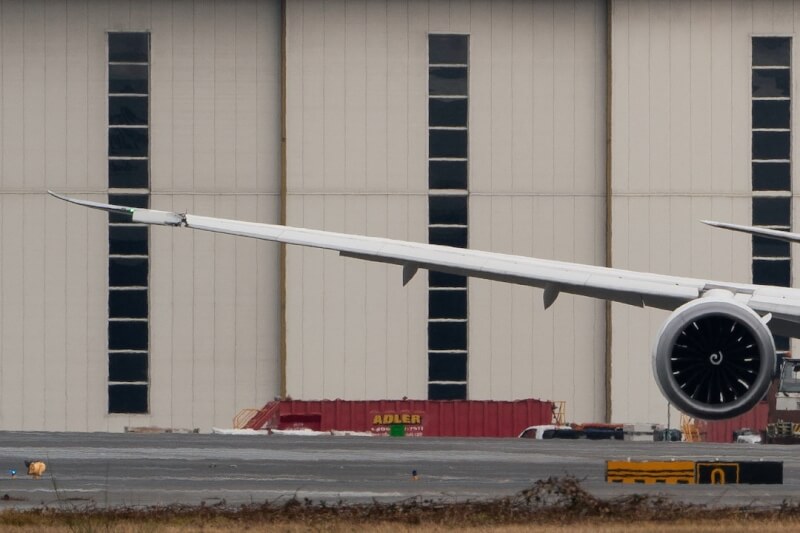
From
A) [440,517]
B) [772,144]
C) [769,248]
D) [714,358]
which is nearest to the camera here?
[714,358]

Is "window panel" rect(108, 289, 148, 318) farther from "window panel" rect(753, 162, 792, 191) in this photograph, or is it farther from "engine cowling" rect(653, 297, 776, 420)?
"engine cowling" rect(653, 297, 776, 420)

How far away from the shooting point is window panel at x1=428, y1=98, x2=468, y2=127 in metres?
56.5

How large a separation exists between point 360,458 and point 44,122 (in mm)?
30497

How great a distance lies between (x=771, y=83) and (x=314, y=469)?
35.8 m

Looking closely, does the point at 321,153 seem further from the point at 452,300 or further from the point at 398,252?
the point at 398,252

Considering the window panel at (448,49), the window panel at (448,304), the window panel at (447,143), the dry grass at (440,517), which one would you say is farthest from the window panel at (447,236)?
the dry grass at (440,517)

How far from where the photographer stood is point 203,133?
184ft

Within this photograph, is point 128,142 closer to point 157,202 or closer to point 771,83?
point 157,202

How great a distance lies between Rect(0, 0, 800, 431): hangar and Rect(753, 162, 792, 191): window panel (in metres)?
0.45

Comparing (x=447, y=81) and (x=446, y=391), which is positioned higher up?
(x=447, y=81)

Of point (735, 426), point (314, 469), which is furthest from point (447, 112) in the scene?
point (314, 469)

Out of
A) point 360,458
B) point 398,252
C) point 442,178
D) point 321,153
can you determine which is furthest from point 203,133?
point 398,252

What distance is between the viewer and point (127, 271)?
56000mm

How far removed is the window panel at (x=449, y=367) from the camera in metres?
56.2
